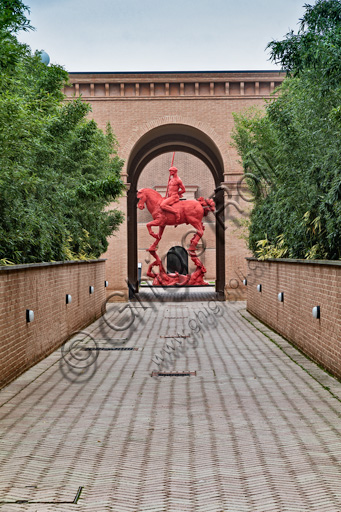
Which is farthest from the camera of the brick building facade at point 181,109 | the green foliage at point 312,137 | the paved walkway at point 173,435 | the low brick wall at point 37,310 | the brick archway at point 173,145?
the brick archway at point 173,145

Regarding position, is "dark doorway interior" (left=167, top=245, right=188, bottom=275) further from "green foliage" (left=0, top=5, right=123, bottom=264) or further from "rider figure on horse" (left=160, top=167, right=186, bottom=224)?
"green foliage" (left=0, top=5, right=123, bottom=264)

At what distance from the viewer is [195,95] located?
24.6m

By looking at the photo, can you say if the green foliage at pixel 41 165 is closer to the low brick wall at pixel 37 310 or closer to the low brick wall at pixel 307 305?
the low brick wall at pixel 37 310

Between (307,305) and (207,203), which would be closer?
(307,305)

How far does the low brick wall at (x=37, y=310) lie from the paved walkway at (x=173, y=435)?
1.03 ft

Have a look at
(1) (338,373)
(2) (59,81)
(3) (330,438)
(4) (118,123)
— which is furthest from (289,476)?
(4) (118,123)

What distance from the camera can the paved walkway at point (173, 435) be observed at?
4.40m

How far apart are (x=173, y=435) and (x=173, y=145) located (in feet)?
81.2

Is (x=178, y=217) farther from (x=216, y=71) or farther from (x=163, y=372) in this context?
(x=163, y=372)

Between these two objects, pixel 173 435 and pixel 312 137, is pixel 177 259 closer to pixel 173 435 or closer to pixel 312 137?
pixel 312 137

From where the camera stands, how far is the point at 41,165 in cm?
1238

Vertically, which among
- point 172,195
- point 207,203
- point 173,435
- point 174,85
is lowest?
point 173,435

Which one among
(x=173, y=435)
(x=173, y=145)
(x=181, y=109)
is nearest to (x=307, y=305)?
(x=173, y=435)

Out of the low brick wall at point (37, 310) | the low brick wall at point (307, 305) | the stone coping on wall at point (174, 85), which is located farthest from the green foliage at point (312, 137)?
the stone coping on wall at point (174, 85)
